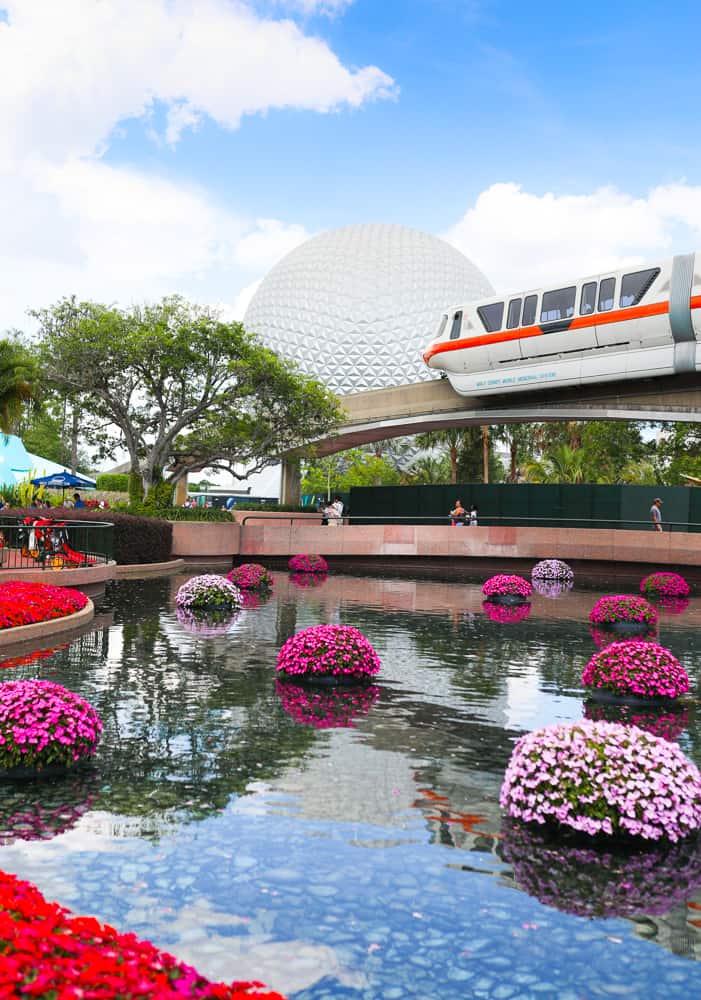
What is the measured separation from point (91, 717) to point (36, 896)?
3.65 meters

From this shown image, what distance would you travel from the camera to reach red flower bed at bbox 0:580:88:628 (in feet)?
42.5

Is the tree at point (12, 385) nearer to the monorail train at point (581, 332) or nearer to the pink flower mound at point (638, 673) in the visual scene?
the monorail train at point (581, 332)

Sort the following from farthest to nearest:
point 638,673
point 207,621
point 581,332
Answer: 1. point 581,332
2. point 207,621
3. point 638,673

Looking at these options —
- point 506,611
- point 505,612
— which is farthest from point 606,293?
point 505,612

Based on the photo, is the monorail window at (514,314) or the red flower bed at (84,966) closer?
the red flower bed at (84,966)

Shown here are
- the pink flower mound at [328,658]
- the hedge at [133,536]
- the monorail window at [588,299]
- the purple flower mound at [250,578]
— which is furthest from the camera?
the monorail window at [588,299]

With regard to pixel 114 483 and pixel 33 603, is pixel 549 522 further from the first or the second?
pixel 114 483

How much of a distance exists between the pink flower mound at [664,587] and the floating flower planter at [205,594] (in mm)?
12318

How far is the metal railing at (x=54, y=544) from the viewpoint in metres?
18.7

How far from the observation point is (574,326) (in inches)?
1244

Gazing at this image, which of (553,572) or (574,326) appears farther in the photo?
(574,326)

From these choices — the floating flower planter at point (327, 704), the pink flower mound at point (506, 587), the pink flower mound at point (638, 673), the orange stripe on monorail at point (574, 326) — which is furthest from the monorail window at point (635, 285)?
the floating flower planter at point (327, 704)

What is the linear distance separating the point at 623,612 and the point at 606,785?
1125cm

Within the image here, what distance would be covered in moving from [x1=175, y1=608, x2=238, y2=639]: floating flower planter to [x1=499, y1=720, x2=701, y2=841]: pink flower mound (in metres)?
9.04
